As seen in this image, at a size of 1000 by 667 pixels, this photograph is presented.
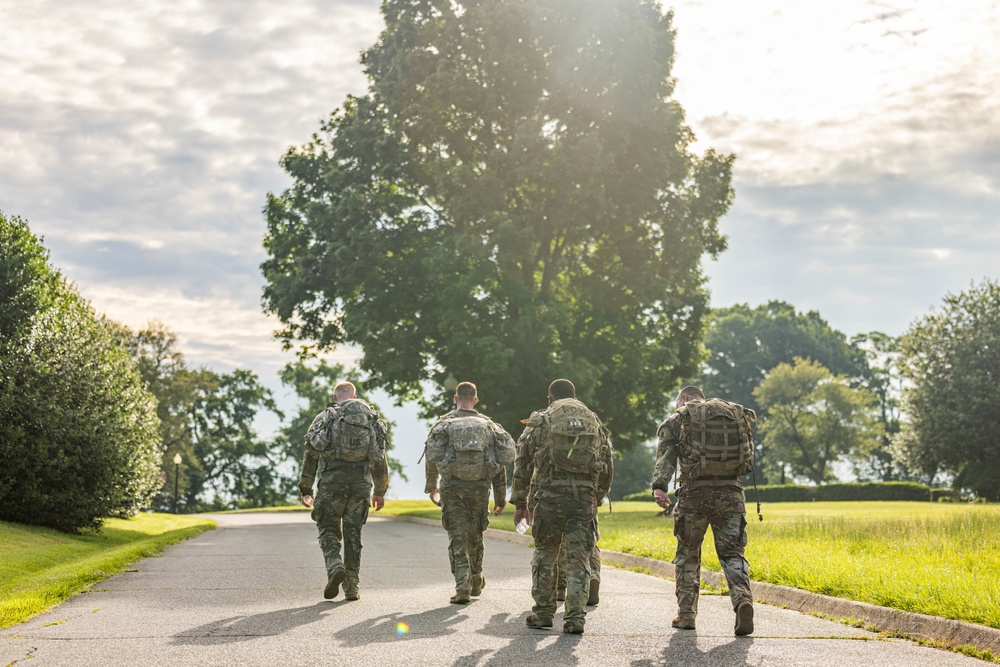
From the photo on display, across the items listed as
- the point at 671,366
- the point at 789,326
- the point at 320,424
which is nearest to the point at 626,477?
the point at 789,326

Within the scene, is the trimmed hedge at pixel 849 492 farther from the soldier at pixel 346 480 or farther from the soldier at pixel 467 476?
the soldier at pixel 346 480

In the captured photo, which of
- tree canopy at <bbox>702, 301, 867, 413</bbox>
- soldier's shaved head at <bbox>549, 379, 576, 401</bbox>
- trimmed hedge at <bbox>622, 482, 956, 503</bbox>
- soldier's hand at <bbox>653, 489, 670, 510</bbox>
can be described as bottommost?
trimmed hedge at <bbox>622, 482, 956, 503</bbox>

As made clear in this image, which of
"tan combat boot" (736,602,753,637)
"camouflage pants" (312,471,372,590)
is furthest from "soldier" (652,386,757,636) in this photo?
"camouflage pants" (312,471,372,590)

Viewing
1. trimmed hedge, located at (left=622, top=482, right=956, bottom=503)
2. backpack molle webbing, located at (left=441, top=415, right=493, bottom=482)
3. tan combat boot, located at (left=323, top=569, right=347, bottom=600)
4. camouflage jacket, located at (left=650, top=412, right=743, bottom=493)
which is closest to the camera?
camouflage jacket, located at (left=650, top=412, right=743, bottom=493)

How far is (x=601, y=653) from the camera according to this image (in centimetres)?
730

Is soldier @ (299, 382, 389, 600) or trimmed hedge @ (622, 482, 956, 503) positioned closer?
soldier @ (299, 382, 389, 600)

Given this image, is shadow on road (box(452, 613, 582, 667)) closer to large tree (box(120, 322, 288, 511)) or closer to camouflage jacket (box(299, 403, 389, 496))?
camouflage jacket (box(299, 403, 389, 496))

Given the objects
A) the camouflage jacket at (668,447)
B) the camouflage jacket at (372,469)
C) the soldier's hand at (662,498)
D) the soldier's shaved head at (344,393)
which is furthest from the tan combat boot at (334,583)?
the soldier's hand at (662,498)

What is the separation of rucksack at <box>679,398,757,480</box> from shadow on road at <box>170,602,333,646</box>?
353 cm

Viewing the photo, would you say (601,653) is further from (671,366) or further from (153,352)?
(153,352)

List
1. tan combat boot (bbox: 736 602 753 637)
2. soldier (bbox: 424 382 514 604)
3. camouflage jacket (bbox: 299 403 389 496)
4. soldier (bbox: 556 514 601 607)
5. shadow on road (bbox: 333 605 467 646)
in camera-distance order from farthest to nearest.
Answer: camouflage jacket (bbox: 299 403 389 496) < soldier (bbox: 424 382 514 604) < soldier (bbox: 556 514 601 607) < tan combat boot (bbox: 736 602 753 637) < shadow on road (bbox: 333 605 467 646)

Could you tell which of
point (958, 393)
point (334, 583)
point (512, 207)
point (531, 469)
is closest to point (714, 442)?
point (531, 469)

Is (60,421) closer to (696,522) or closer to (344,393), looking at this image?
(344,393)

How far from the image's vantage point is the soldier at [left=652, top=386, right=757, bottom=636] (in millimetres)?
8602
